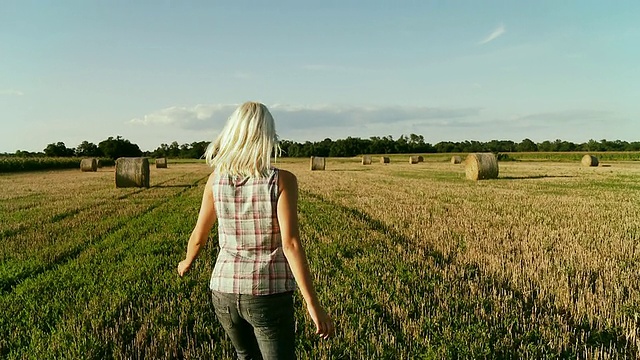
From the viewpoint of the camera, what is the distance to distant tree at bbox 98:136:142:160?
115 meters

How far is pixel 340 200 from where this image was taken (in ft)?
55.7

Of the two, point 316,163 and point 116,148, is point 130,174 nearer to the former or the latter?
point 316,163

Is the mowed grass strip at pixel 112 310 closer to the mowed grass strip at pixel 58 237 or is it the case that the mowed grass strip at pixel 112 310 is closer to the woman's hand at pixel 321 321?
the mowed grass strip at pixel 58 237

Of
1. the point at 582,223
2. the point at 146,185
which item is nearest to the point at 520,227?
the point at 582,223

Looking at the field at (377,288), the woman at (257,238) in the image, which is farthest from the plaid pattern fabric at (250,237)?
the field at (377,288)

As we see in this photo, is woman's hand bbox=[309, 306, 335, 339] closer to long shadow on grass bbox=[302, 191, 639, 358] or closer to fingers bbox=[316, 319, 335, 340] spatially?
fingers bbox=[316, 319, 335, 340]

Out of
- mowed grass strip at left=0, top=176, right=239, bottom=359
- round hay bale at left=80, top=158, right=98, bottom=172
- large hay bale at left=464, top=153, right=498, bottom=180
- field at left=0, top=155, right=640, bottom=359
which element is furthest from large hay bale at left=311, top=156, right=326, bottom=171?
mowed grass strip at left=0, top=176, right=239, bottom=359

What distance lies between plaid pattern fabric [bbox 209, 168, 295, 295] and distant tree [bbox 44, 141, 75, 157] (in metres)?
118

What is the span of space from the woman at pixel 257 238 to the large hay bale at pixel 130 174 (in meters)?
23.5

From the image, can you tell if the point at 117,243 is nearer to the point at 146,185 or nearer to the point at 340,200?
the point at 340,200

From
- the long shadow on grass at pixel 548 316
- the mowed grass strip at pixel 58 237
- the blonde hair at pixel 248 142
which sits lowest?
the long shadow on grass at pixel 548 316

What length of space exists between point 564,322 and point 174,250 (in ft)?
21.6

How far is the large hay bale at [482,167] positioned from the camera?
28.2 metres

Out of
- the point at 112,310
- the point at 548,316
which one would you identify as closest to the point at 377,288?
the point at 548,316
